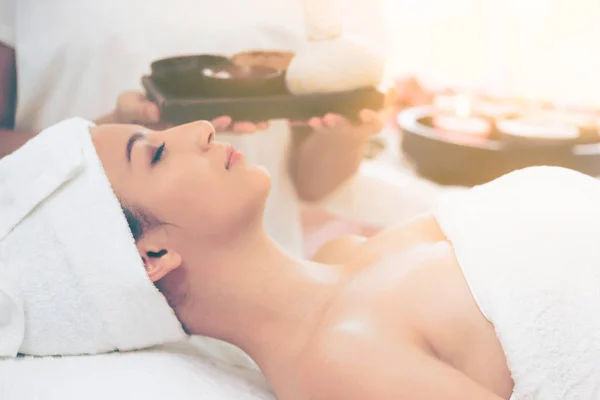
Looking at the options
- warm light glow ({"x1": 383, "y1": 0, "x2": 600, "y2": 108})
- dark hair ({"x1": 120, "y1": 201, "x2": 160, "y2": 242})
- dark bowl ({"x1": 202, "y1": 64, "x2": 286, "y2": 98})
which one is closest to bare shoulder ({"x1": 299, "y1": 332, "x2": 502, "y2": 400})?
dark hair ({"x1": 120, "y1": 201, "x2": 160, "y2": 242})

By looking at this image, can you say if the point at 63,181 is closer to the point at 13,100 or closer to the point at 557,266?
the point at 13,100

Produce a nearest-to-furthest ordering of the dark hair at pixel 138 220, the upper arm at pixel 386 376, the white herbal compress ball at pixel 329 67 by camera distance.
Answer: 1. the upper arm at pixel 386 376
2. the dark hair at pixel 138 220
3. the white herbal compress ball at pixel 329 67

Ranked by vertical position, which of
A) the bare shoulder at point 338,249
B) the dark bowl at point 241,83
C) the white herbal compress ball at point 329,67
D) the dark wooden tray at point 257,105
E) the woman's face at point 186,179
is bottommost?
the bare shoulder at point 338,249

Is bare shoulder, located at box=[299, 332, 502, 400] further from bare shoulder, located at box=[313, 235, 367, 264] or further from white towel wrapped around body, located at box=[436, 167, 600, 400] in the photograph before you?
bare shoulder, located at box=[313, 235, 367, 264]

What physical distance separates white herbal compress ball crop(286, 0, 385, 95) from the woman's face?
141mm

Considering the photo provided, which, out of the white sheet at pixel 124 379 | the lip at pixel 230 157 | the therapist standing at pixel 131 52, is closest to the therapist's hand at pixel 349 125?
the therapist standing at pixel 131 52

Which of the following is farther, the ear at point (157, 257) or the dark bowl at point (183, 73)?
the dark bowl at point (183, 73)

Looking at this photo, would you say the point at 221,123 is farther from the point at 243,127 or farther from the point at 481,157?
the point at 481,157

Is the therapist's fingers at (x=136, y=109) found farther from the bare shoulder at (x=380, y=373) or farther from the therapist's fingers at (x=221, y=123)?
the bare shoulder at (x=380, y=373)

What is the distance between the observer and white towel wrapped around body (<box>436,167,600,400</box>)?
0.56 metres

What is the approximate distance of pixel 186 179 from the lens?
0.68 m

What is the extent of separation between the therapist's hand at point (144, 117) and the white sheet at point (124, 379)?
0.95 ft

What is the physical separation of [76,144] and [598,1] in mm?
811

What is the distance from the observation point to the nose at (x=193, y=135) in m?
0.71
